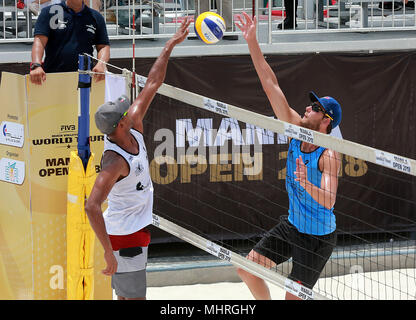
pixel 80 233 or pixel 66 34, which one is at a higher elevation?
pixel 66 34

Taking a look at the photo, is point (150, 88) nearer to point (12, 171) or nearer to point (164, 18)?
point (12, 171)

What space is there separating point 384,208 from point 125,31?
12.4ft

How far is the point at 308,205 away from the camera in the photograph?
531 cm

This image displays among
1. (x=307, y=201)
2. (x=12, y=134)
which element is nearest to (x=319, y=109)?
(x=307, y=201)

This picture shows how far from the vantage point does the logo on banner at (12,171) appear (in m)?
5.63

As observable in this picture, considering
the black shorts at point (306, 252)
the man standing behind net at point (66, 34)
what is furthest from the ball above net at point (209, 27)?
the black shorts at point (306, 252)

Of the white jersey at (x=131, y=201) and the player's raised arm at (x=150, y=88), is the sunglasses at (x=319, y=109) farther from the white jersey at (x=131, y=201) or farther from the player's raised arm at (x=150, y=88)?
the white jersey at (x=131, y=201)

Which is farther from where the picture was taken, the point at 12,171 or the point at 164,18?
the point at 164,18

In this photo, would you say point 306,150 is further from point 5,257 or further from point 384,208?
point 384,208

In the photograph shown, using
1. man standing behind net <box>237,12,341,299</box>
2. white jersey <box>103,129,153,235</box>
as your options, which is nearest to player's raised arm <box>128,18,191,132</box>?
white jersey <box>103,129,153,235</box>

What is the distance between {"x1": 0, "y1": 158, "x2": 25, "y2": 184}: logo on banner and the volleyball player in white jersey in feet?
3.31

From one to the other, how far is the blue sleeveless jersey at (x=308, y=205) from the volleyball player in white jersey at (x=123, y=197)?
1.10 metres

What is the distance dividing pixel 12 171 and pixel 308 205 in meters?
2.32

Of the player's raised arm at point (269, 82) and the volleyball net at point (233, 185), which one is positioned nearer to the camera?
the player's raised arm at point (269, 82)
